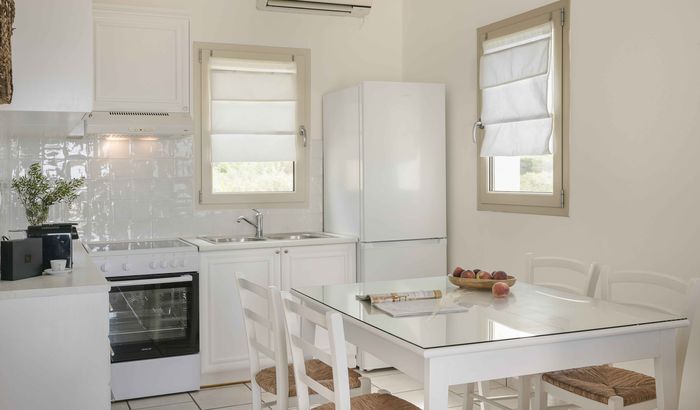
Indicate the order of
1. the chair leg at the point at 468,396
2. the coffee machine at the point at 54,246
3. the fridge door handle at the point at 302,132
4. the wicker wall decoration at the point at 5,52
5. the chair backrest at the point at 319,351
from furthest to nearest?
the fridge door handle at the point at 302,132
the chair leg at the point at 468,396
the coffee machine at the point at 54,246
the wicker wall decoration at the point at 5,52
the chair backrest at the point at 319,351

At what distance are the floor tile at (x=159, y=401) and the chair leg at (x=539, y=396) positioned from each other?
2170 mm

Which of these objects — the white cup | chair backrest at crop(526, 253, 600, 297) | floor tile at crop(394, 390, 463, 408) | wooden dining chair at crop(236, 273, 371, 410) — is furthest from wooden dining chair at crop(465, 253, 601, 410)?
the white cup

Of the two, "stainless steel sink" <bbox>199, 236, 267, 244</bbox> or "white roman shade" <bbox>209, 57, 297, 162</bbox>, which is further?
"white roman shade" <bbox>209, 57, 297, 162</bbox>

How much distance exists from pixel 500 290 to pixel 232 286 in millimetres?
2108

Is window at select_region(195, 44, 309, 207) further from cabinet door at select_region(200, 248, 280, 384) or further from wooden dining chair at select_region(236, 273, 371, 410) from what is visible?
wooden dining chair at select_region(236, 273, 371, 410)

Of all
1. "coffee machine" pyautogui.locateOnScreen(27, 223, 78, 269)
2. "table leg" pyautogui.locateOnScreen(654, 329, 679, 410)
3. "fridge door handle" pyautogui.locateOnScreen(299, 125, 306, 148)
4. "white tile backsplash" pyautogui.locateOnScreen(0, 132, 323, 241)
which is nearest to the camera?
"table leg" pyautogui.locateOnScreen(654, 329, 679, 410)

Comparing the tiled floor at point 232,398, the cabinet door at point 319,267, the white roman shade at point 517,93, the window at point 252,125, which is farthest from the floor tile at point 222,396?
the white roman shade at point 517,93

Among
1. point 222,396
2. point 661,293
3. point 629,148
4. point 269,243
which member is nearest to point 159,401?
point 222,396

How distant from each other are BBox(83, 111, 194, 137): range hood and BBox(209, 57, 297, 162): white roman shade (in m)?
0.50

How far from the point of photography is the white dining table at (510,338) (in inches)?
91.6

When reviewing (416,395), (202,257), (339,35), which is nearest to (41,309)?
(202,257)

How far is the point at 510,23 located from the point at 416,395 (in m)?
2.31

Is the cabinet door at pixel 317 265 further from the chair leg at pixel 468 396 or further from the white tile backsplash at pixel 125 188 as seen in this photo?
the chair leg at pixel 468 396

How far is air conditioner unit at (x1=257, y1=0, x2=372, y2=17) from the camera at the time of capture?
4.56m
